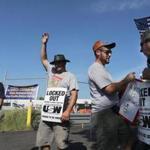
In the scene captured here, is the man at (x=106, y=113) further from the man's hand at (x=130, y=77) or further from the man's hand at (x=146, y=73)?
the man's hand at (x=146, y=73)

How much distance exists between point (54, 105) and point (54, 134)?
1.67 ft

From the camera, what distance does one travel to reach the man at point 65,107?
7.92m

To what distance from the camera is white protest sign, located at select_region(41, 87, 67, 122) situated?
8.01m

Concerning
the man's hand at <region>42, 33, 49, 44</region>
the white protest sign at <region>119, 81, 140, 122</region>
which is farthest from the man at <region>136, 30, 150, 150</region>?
the man's hand at <region>42, 33, 49, 44</region>

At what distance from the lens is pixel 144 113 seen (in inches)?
216

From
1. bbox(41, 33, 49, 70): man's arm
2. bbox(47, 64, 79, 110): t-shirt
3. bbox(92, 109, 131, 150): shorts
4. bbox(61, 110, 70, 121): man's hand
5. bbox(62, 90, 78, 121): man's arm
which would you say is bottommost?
bbox(92, 109, 131, 150): shorts

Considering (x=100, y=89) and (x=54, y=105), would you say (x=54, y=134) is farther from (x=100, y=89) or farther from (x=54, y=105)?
(x=100, y=89)

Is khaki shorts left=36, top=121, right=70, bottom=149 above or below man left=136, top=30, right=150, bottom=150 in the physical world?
below

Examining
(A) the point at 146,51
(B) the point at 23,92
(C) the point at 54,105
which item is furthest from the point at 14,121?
(A) the point at 146,51

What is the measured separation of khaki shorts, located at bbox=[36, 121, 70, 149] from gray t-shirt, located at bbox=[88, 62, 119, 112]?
1813 mm

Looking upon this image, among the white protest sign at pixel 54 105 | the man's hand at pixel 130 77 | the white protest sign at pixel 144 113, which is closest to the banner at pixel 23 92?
the white protest sign at pixel 54 105

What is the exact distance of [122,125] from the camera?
615cm

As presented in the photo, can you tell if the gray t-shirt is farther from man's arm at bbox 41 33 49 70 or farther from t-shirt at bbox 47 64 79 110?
man's arm at bbox 41 33 49 70

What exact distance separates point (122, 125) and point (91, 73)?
81 cm
